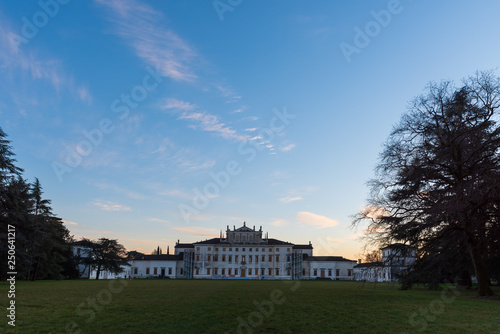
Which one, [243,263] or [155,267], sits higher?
[243,263]

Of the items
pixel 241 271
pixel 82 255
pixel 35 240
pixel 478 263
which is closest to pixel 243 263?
pixel 241 271

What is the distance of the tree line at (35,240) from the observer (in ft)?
90.2

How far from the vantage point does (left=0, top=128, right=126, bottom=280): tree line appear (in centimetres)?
2751

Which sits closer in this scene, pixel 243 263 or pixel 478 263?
pixel 478 263

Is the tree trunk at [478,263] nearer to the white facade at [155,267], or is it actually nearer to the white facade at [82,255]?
the white facade at [82,255]

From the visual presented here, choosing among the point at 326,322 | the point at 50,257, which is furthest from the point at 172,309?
the point at 50,257

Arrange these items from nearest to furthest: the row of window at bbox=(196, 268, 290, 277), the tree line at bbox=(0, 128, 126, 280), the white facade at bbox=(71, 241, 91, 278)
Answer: the tree line at bbox=(0, 128, 126, 280) < the white facade at bbox=(71, 241, 91, 278) < the row of window at bbox=(196, 268, 290, 277)

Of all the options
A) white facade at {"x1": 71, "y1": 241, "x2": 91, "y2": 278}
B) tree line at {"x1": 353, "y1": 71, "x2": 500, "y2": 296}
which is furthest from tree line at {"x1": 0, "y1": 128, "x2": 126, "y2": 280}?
tree line at {"x1": 353, "y1": 71, "x2": 500, "y2": 296}

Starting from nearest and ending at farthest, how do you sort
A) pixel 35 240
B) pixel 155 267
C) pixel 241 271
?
1. pixel 35 240
2. pixel 241 271
3. pixel 155 267

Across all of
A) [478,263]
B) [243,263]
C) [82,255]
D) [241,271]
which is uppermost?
[478,263]

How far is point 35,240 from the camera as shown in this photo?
35188 mm

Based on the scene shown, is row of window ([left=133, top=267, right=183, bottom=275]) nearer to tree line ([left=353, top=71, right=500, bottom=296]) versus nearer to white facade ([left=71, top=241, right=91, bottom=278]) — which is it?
white facade ([left=71, top=241, right=91, bottom=278])

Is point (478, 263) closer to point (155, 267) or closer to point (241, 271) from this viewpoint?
point (241, 271)

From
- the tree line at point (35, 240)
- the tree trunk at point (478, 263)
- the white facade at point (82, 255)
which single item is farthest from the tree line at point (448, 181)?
the white facade at point (82, 255)
